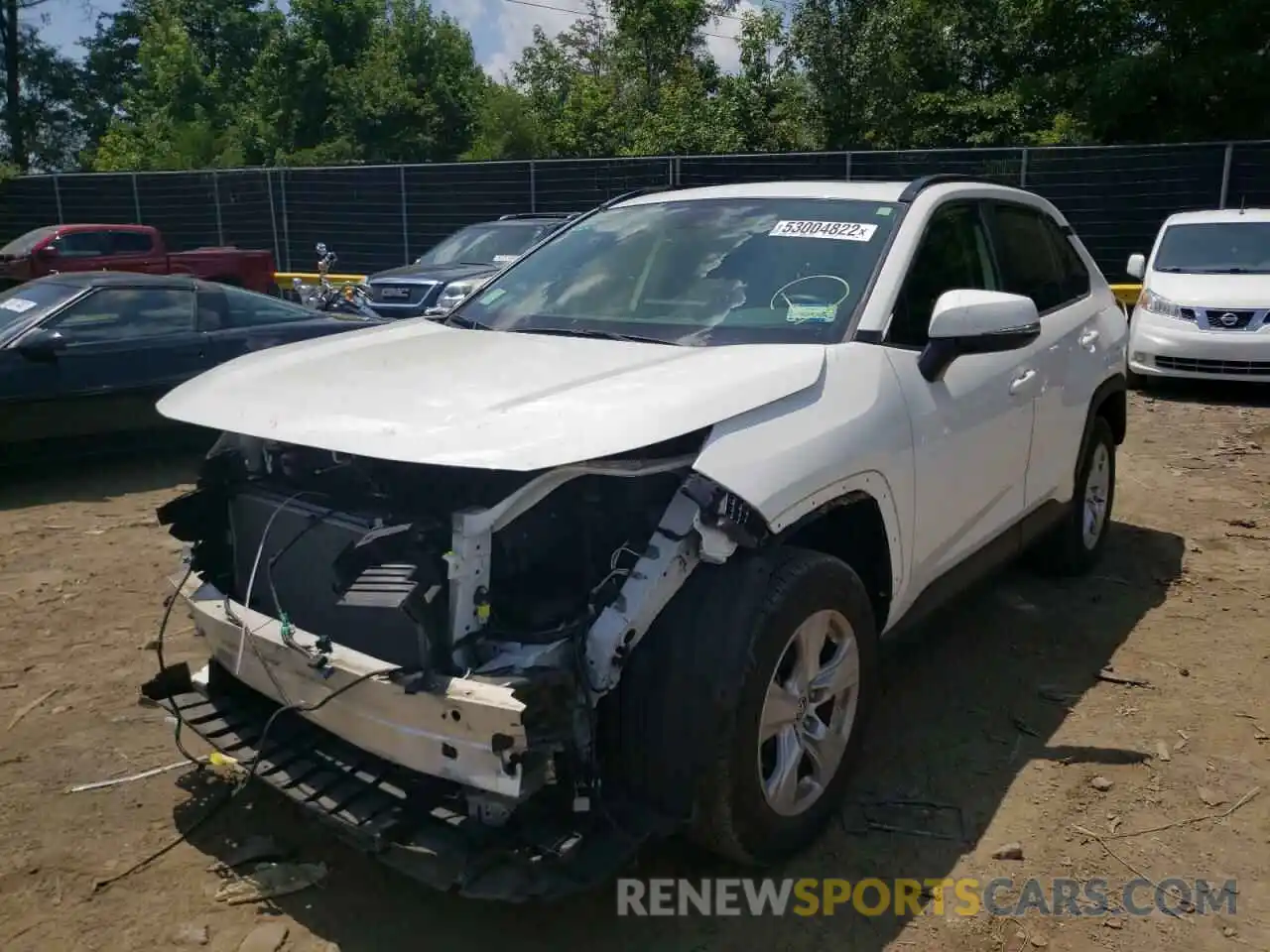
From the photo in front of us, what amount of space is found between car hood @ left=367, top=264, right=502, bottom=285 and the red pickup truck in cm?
506

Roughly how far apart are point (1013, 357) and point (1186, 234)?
27.9ft

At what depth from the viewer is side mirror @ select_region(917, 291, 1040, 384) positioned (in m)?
3.31

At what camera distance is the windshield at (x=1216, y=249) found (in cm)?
1063

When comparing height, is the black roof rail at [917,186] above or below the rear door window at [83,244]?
above

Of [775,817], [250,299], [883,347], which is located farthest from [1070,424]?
[250,299]

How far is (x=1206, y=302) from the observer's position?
10.1m

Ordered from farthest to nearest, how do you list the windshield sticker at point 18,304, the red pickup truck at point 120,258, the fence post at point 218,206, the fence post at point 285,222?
the fence post at point 218,206
the fence post at point 285,222
the red pickup truck at point 120,258
the windshield sticker at point 18,304

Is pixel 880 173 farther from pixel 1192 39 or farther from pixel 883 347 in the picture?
pixel 883 347

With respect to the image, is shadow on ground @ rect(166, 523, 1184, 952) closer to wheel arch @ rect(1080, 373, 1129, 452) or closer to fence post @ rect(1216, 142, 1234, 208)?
wheel arch @ rect(1080, 373, 1129, 452)

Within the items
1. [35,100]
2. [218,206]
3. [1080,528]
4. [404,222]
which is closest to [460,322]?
[1080,528]

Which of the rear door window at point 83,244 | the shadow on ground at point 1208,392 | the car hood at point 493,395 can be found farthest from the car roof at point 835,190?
the rear door window at point 83,244

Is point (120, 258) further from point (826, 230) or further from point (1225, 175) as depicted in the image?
point (826, 230)

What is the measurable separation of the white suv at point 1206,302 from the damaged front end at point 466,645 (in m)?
8.83
